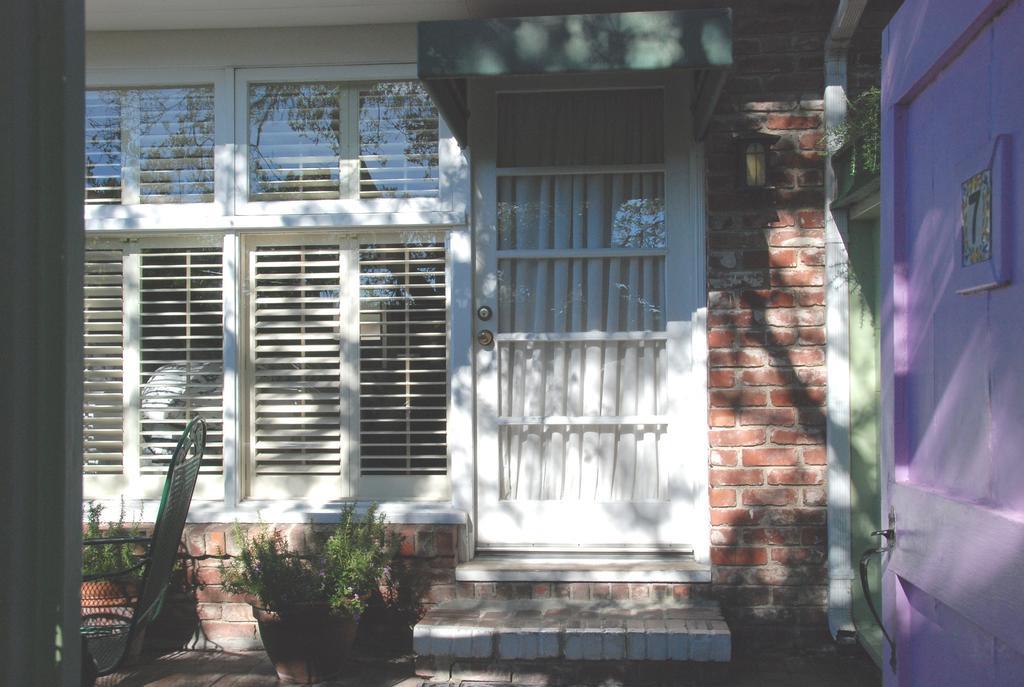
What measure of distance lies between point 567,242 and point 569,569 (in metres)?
1.44

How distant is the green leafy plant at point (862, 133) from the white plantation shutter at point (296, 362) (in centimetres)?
220

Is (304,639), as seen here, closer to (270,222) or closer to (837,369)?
(270,222)

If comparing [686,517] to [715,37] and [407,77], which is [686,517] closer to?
[715,37]

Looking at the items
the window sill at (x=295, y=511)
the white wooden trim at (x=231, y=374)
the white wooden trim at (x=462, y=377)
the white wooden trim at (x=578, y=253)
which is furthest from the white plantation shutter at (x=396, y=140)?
the window sill at (x=295, y=511)

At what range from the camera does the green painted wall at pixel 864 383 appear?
3.89 meters

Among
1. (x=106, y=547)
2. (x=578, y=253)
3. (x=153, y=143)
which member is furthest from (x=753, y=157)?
(x=106, y=547)

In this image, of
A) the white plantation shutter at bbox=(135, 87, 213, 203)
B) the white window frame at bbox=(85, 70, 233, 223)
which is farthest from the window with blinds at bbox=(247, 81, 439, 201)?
the white plantation shutter at bbox=(135, 87, 213, 203)

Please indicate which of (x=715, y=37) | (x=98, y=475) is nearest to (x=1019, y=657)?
(x=715, y=37)

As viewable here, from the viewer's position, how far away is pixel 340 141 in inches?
169

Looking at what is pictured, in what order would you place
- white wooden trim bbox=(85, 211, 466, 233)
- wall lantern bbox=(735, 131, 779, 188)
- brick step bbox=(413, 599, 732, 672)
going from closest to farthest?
brick step bbox=(413, 599, 732, 672) → wall lantern bbox=(735, 131, 779, 188) → white wooden trim bbox=(85, 211, 466, 233)

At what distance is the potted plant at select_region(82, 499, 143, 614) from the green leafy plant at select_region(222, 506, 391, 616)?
1.36ft

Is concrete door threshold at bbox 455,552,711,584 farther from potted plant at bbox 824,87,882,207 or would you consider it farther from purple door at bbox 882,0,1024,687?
purple door at bbox 882,0,1024,687

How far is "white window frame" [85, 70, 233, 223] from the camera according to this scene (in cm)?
426

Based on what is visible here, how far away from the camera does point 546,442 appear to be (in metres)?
4.24
